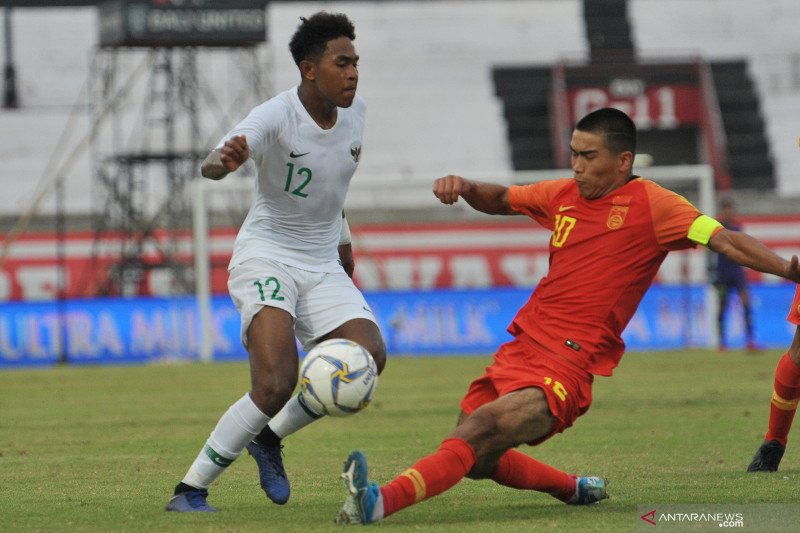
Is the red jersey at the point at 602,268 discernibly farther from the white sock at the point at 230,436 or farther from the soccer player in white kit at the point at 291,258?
the white sock at the point at 230,436

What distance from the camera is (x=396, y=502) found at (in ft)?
20.3

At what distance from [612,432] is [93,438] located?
158 inches

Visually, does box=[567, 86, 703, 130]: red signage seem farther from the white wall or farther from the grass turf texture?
the grass turf texture

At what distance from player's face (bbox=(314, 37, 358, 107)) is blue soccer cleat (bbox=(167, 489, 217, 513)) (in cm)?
204

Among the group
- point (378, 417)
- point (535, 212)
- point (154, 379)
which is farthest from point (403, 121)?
point (535, 212)

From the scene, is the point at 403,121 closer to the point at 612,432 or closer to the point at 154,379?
the point at 154,379

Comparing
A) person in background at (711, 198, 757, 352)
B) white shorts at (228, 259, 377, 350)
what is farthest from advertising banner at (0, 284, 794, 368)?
white shorts at (228, 259, 377, 350)

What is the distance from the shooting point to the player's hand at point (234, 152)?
254 inches

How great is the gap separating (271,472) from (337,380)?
103 cm

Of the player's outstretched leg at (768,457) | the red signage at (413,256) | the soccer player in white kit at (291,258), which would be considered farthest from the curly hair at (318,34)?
the red signage at (413,256)

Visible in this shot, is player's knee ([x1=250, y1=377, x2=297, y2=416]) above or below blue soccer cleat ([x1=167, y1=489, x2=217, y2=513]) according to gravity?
above

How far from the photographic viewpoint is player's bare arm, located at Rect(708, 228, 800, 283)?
6.39m

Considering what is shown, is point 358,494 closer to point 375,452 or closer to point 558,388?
point 558,388

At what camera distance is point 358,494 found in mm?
6094
